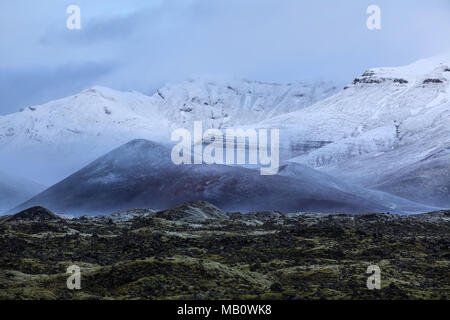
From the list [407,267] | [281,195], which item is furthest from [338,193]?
[407,267]

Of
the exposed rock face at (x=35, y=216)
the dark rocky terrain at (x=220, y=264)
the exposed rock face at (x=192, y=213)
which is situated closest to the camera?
the dark rocky terrain at (x=220, y=264)

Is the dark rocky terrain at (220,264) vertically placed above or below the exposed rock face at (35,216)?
below

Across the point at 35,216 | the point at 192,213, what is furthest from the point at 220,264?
the point at 35,216

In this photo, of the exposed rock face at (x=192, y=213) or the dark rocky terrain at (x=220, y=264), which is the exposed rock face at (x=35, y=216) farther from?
the dark rocky terrain at (x=220, y=264)

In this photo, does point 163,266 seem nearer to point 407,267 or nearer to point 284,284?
point 284,284

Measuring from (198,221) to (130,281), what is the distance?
155 ft

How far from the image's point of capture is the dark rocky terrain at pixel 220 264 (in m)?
30.1

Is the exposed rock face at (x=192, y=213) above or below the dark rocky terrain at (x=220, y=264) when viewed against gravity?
above

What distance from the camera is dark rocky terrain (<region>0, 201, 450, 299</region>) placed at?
3014cm

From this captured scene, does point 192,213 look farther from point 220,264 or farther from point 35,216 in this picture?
point 220,264

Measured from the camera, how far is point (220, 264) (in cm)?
3506

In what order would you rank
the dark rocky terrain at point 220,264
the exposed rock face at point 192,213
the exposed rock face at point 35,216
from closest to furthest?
the dark rocky terrain at point 220,264, the exposed rock face at point 192,213, the exposed rock face at point 35,216

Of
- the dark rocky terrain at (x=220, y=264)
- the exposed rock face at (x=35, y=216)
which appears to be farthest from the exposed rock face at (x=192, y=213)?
the exposed rock face at (x=35, y=216)

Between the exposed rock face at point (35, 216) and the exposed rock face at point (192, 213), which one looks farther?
the exposed rock face at point (35, 216)
